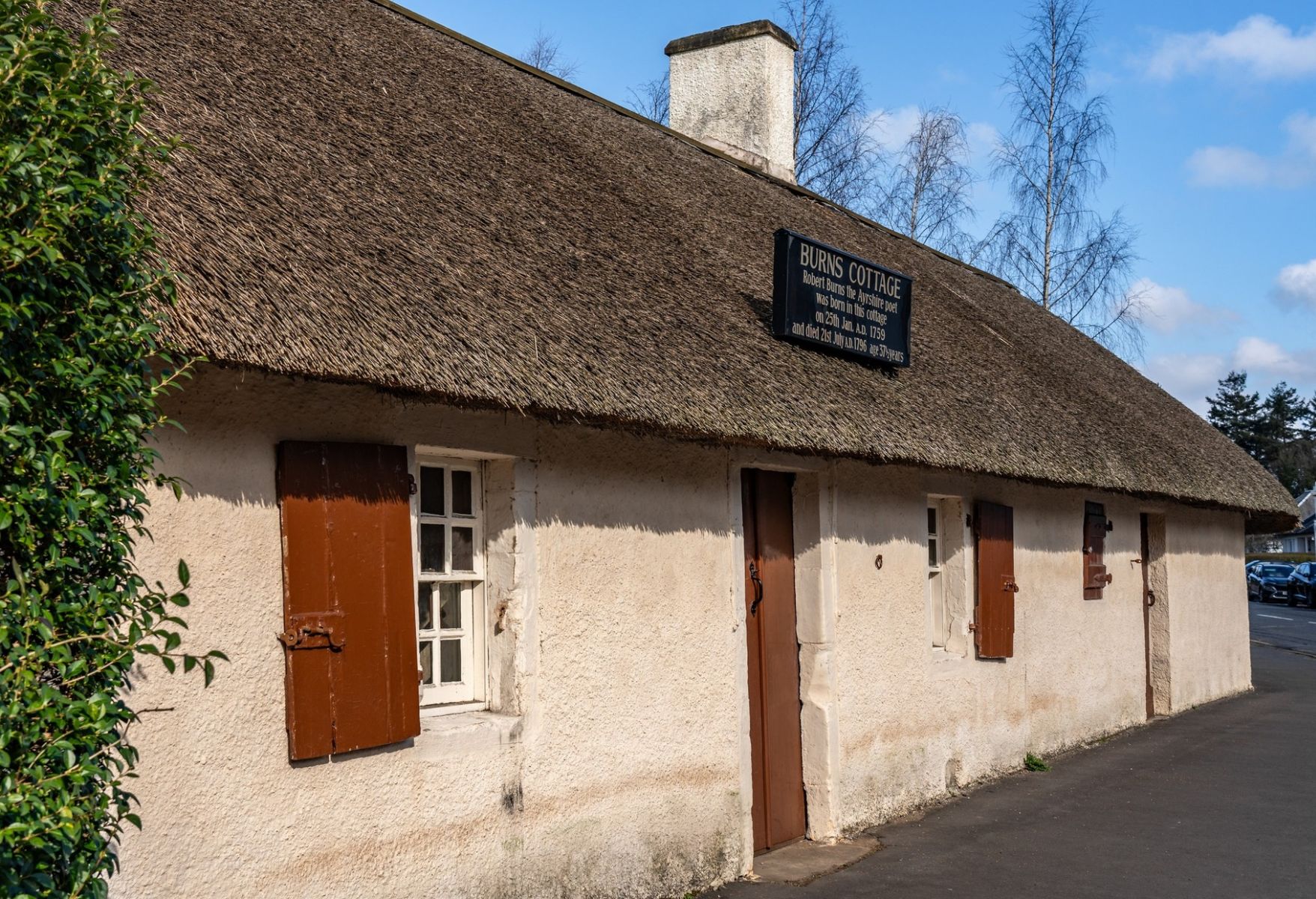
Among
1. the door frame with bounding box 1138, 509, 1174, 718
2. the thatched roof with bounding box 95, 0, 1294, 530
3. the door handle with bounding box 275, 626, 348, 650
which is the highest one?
the thatched roof with bounding box 95, 0, 1294, 530

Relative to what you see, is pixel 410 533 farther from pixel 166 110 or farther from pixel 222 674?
pixel 166 110

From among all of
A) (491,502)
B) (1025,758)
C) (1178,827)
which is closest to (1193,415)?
(1025,758)

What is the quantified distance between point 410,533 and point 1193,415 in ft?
46.5

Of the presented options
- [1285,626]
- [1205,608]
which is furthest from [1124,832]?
[1285,626]

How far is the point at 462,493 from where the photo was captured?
18.7 feet

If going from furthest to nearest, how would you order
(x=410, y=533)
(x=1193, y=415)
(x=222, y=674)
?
(x=1193, y=415) < (x=410, y=533) < (x=222, y=674)

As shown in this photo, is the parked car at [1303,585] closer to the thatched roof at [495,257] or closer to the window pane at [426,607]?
the thatched roof at [495,257]

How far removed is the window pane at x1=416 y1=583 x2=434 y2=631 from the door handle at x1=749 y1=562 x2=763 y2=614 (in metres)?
2.43

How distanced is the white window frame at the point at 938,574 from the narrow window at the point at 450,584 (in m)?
4.84

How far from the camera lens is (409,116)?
7.11 m

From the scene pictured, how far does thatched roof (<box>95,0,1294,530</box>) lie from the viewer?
4.69m

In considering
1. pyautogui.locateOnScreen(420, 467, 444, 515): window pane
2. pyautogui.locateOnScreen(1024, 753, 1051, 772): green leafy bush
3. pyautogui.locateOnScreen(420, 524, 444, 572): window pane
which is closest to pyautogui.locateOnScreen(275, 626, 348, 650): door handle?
pyautogui.locateOnScreen(420, 524, 444, 572): window pane

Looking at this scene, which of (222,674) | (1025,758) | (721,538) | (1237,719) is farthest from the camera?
(1237,719)

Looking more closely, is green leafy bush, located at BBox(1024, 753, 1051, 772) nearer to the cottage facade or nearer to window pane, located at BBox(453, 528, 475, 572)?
the cottage facade
